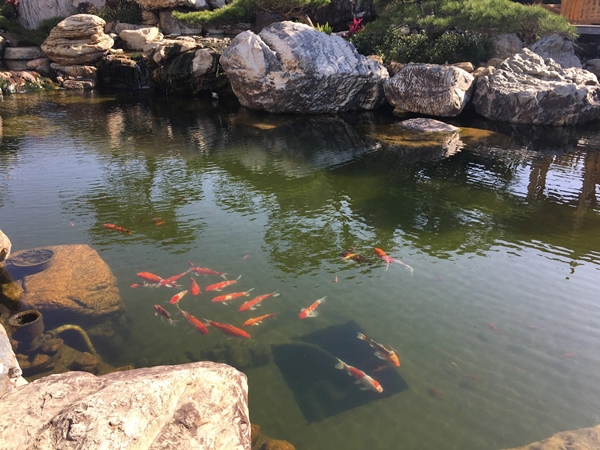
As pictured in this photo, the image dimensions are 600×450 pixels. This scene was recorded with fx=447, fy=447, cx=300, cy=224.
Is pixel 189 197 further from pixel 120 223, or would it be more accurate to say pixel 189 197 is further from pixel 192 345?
pixel 192 345

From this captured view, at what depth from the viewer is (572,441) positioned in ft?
12.4

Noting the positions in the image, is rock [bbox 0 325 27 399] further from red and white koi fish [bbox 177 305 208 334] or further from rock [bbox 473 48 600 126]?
rock [bbox 473 48 600 126]

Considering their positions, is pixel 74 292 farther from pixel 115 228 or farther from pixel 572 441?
pixel 572 441

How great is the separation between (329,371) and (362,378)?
0.35m

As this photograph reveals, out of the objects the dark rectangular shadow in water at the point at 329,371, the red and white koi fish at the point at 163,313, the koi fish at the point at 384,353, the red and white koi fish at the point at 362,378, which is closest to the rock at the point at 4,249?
the red and white koi fish at the point at 163,313

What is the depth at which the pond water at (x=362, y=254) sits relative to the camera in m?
4.26

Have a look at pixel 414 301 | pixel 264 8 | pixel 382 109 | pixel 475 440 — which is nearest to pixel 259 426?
pixel 475 440

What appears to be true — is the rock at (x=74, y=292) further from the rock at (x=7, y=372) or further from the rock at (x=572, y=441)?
the rock at (x=572, y=441)

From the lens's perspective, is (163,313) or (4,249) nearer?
(163,313)

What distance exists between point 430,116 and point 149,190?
35.9 ft

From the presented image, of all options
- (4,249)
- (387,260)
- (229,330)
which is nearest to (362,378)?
(229,330)

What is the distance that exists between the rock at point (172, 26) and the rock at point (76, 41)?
159 inches

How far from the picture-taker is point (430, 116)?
16.0 m

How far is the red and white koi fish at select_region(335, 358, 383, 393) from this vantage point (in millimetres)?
4342
